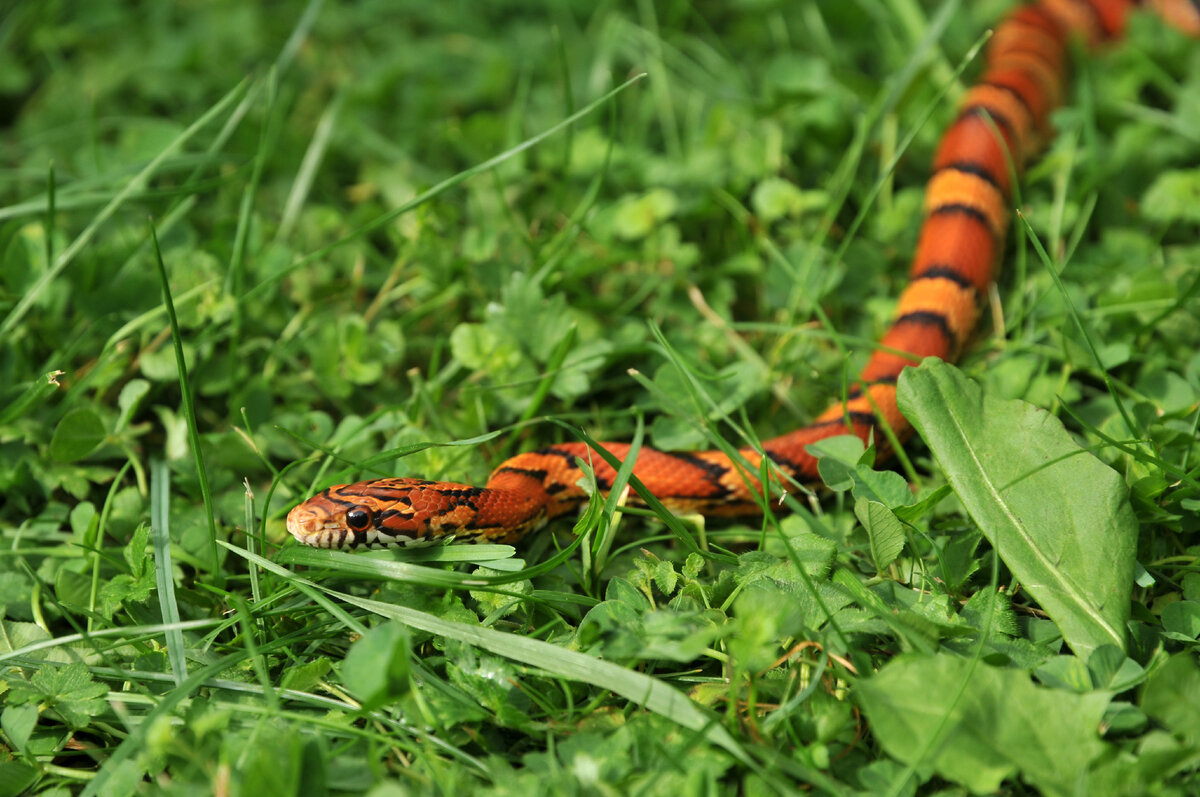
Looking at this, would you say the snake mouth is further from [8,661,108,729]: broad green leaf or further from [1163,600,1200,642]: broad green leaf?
[1163,600,1200,642]: broad green leaf

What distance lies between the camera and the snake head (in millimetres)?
3135

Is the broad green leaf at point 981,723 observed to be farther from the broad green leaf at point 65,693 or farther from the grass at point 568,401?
the broad green leaf at point 65,693

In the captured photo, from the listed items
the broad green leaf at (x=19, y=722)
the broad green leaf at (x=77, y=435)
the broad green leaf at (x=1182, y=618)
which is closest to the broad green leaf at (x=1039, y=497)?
the broad green leaf at (x=1182, y=618)

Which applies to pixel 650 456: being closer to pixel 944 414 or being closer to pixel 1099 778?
pixel 944 414

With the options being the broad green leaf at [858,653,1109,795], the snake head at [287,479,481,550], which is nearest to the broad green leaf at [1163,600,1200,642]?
the broad green leaf at [858,653,1109,795]

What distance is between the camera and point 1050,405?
3.65 m

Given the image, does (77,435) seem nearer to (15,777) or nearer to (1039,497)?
(15,777)

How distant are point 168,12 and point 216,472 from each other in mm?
3892

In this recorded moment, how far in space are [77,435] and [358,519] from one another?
4.18 ft

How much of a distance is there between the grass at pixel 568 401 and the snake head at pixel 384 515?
16cm

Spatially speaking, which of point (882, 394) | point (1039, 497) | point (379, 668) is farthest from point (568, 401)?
point (1039, 497)

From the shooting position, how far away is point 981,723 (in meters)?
2.37

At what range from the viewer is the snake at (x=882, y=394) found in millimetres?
3217

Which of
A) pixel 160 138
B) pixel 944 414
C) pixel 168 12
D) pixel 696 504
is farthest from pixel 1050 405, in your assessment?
pixel 168 12
